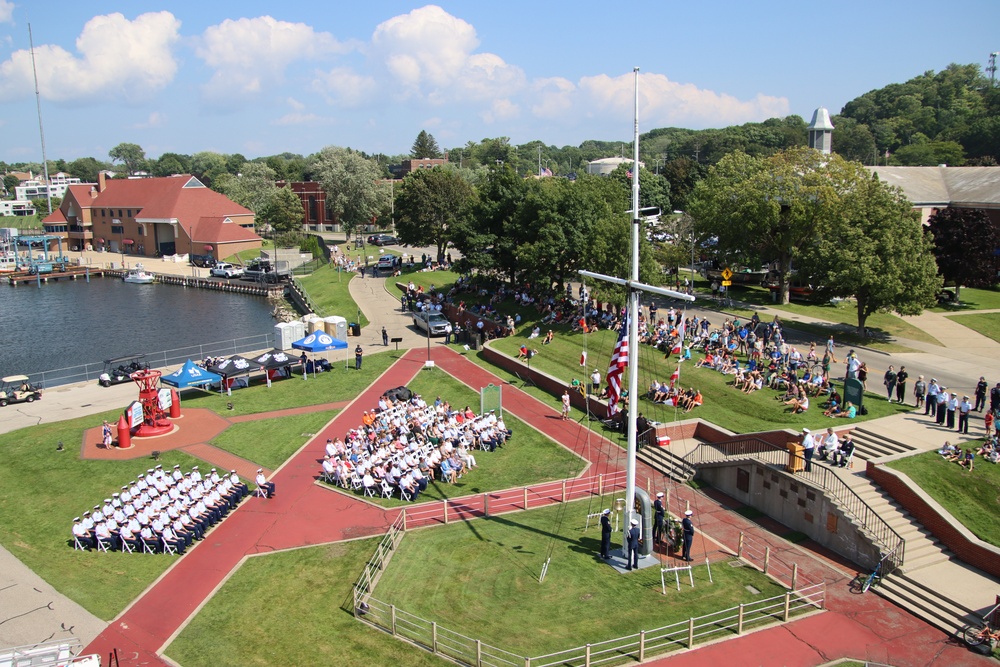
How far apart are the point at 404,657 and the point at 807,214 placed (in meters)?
42.0

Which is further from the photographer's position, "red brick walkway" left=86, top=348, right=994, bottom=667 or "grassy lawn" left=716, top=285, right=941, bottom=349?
"grassy lawn" left=716, top=285, right=941, bottom=349

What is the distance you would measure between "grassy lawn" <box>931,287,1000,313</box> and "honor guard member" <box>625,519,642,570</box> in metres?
38.3

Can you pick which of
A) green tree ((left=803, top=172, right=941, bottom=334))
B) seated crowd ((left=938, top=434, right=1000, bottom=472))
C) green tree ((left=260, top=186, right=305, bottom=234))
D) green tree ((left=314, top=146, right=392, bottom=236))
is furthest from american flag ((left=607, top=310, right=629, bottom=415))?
green tree ((left=260, top=186, right=305, bottom=234))

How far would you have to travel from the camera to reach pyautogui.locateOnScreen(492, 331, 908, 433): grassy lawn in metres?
30.2

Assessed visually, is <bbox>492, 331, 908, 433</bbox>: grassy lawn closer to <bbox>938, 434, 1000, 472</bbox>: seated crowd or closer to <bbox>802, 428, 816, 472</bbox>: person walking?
<bbox>802, 428, 816, 472</bbox>: person walking

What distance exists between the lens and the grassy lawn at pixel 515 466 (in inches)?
1098

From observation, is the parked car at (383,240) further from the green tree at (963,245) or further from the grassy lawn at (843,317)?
the green tree at (963,245)

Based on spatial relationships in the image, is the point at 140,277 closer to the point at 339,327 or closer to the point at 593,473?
the point at 339,327

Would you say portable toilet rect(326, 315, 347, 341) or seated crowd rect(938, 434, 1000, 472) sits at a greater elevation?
portable toilet rect(326, 315, 347, 341)

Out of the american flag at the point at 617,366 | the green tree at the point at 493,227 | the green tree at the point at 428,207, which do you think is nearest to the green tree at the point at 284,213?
the green tree at the point at 428,207

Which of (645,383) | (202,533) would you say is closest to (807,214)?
(645,383)

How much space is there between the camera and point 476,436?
3177 cm

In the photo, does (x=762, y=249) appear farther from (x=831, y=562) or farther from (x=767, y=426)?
(x=831, y=562)

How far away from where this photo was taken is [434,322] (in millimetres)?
52000
